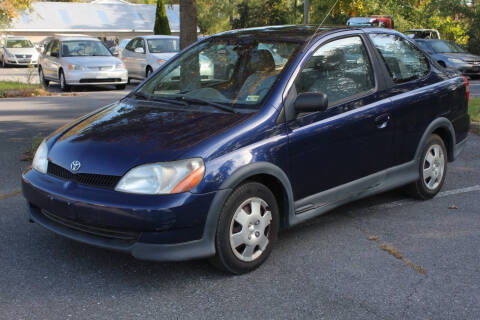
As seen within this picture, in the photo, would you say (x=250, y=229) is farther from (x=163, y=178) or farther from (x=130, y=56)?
(x=130, y=56)

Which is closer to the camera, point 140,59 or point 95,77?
point 95,77

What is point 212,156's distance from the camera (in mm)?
3975

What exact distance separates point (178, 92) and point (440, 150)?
2735 mm

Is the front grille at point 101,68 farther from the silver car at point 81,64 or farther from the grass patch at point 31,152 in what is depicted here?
the grass patch at point 31,152

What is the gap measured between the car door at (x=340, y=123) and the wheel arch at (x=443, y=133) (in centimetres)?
56

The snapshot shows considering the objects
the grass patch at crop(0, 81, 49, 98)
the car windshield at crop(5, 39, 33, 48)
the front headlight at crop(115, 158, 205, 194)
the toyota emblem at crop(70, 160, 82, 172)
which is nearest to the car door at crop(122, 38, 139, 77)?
the grass patch at crop(0, 81, 49, 98)

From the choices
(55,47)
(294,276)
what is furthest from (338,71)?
(55,47)

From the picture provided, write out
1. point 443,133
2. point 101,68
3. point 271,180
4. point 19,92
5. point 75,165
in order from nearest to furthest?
point 75,165, point 271,180, point 443,133, point 19,92, point 101,68

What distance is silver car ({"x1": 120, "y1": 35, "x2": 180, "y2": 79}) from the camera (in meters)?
19.0

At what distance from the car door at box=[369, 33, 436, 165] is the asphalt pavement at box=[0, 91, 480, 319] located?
0.70 meters

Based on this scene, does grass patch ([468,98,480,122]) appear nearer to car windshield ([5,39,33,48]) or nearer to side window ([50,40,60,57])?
side window ([50,40,60,57])

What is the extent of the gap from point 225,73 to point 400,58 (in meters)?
1.79

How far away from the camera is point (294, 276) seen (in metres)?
4.20

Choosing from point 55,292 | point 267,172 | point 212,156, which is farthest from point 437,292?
point 55,292
